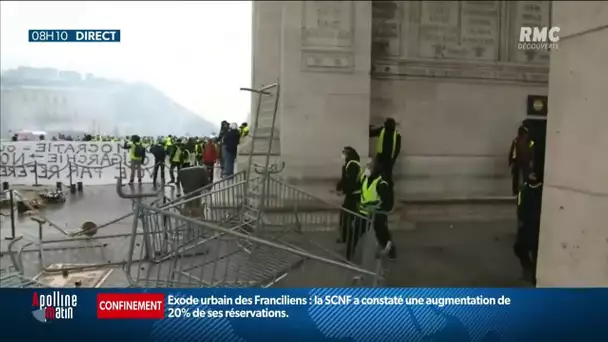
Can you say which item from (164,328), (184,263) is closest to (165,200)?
(184,263)

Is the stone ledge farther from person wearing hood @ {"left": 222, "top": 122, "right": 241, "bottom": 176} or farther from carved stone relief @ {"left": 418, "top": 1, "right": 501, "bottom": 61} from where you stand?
person wearing hood @ {"left": 222, "top": 122, "right": 241, "bottom": 176}

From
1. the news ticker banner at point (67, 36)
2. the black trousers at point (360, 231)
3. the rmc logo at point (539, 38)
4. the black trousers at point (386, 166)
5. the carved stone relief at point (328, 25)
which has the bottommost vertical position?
the black trousers at point (360, 231)

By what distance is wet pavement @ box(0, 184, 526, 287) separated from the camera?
85.2 inches

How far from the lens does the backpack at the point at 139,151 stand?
2.07 meters

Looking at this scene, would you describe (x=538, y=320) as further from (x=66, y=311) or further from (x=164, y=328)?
(x=66, y=311)

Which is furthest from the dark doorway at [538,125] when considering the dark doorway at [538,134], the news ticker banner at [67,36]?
the news ticker banner at [67,36]

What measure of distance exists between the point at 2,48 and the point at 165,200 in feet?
3.17

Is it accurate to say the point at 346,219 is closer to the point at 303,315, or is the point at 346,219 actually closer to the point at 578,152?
the point at 303,315

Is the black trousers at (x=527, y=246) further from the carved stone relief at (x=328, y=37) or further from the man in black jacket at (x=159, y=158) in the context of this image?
the man in black jacket at (x=159, y=158)

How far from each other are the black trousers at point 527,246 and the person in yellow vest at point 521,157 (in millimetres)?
300

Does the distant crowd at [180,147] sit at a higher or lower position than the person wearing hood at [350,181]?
higher

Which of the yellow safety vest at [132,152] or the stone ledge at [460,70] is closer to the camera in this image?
the yellow safety vest at [132,152]

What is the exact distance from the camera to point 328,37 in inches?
116

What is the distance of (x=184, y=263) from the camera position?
87.9 inches
